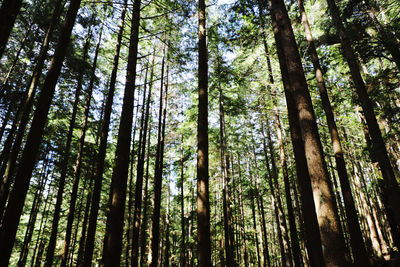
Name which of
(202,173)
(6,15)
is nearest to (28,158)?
(6,15)

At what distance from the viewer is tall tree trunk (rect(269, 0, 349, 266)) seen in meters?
3.19

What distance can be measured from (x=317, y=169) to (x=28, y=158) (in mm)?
6035

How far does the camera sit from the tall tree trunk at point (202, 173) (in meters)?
5.46

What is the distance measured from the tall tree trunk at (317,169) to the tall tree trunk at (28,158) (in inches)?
224

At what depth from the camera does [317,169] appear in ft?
12.1

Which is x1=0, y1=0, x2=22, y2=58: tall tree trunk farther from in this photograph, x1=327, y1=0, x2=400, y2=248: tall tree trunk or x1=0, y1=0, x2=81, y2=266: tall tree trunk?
x1=327, y1=0, x2=400, y2=248: tall tree trunk

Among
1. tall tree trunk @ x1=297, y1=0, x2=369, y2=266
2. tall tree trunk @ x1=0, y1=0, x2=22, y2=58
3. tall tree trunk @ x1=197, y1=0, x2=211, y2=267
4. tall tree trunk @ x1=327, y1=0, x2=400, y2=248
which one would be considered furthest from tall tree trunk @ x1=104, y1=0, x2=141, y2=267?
tall tree trunk @ x1=327, y1=0, x2=400, y2=248

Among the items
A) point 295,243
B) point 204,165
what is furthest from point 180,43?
point 295,243

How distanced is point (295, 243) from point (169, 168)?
16.5 metres

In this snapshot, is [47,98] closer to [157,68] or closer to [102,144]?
[102,144]

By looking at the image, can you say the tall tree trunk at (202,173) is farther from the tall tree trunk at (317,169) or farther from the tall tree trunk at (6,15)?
the tall tree trunk at (6,15)

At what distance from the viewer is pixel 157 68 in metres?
17.5

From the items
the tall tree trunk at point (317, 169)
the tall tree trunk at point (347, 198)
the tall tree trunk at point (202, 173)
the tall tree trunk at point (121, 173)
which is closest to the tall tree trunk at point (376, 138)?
the tall tree trunk at point (347, 198)

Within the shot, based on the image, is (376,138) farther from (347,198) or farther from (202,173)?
(202,173)
